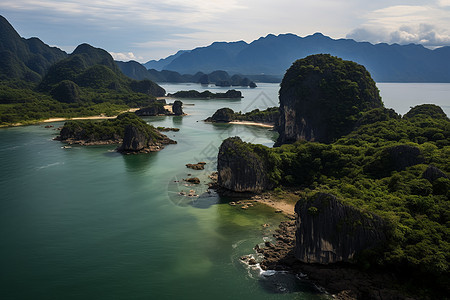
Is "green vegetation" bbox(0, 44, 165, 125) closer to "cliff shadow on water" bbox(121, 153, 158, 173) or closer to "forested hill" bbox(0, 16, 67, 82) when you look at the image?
"forested hill" bbox(0, 16, 67, 82)

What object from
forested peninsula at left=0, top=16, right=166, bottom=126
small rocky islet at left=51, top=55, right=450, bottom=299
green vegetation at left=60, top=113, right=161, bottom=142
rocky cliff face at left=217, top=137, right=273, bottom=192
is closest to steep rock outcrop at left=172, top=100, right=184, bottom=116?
forested peninsula at left=0, top=16, right=166, bottom=126

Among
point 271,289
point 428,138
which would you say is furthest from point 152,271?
point 428,138

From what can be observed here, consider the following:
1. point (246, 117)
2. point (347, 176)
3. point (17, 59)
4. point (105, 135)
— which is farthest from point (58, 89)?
point (347, 176)

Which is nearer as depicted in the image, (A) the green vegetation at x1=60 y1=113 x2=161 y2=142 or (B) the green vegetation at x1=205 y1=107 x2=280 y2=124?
(A) the green vegetation at x1=60 y1=113 x2=161 y2=142

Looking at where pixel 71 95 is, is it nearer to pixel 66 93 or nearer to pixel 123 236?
pixel 66 93

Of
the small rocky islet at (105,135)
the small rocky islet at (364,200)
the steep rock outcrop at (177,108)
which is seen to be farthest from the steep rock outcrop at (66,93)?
→ the small rocky islet at (364,200)

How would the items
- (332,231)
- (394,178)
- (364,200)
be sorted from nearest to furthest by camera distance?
(332,231)
(364,200)
(394,178)
